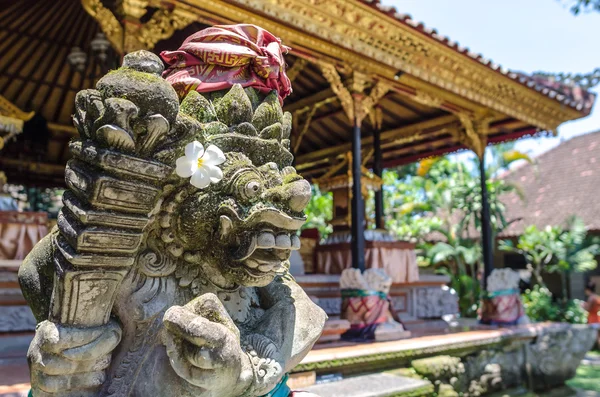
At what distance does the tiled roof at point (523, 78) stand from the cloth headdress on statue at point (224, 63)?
356cm

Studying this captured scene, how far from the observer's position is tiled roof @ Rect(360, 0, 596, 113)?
5.14 m

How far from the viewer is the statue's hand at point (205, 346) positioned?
117 centimetres

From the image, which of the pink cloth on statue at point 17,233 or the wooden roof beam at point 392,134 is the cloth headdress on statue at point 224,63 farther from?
the wooden roof beam at point 392,134

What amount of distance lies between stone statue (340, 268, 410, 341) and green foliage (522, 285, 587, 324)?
6.69 m

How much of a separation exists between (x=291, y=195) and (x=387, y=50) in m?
4.78

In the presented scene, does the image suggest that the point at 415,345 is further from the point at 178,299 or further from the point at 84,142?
the point at 84,142

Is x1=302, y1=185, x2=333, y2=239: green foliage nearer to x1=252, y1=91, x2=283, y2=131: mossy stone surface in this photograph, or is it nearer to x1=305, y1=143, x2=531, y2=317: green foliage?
x1=305, y1=143, x2=531, y2=317: green foliage

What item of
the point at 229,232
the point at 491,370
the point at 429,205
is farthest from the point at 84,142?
the point at 429,205

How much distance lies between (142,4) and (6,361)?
117 inches

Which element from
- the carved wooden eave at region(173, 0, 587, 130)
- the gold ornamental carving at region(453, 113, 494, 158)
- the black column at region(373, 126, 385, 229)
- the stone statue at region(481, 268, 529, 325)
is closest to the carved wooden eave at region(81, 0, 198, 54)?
the carved wooden eave at region(173, 0, 587, 130)

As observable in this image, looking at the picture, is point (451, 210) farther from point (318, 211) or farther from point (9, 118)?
point (9, 118)

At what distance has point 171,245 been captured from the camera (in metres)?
1.40

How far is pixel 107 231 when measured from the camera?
3.98 feet

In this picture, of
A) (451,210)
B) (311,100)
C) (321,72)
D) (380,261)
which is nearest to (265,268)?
(380,261)
